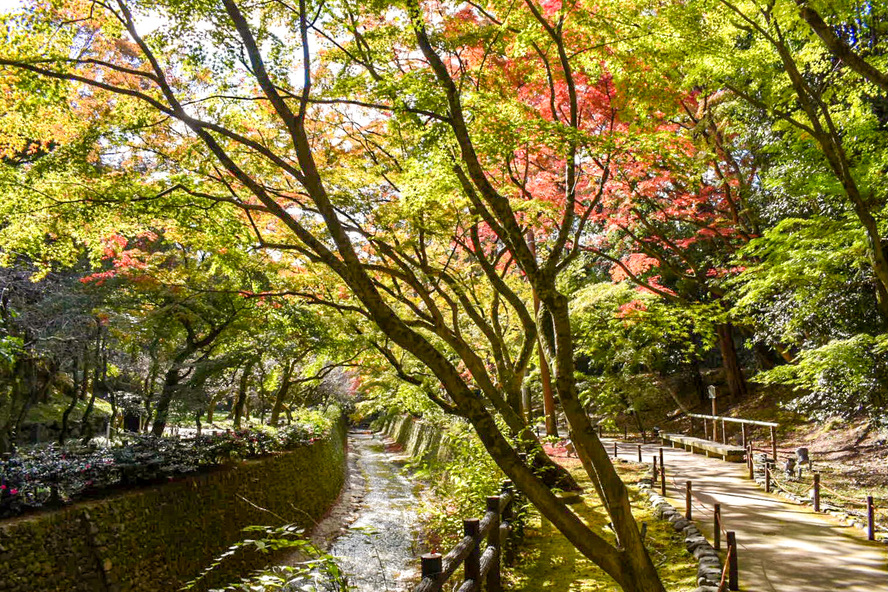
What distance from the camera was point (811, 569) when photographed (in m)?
6.18

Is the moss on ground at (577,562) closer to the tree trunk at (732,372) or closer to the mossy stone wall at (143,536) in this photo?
the mossy stone wall at (143,536)

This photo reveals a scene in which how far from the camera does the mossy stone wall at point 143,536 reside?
21.1 ft

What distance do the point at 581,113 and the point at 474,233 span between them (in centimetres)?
302

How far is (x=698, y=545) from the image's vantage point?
6.92 m

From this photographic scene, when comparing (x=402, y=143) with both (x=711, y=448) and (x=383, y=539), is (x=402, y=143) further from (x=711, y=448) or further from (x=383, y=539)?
(x=711, y=448)

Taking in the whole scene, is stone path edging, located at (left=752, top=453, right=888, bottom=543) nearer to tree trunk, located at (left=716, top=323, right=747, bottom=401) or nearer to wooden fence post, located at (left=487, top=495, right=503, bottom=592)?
wooden fence post, located at (left=487, top=495, right=503, bottom=592)

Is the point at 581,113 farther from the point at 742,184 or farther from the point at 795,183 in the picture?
the point at 742,184

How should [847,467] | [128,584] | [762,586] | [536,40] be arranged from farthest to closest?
1. [847,467]
2. [128,584]
3. [536,40]
4. [762,586]

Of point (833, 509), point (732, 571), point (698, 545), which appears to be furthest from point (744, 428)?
point (732, 571)

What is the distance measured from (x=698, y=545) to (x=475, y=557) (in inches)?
145

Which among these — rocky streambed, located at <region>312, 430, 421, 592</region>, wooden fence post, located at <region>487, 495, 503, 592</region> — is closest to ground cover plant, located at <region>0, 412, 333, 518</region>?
rocky streambed, located at <region>312, 430, 421, 592</region>

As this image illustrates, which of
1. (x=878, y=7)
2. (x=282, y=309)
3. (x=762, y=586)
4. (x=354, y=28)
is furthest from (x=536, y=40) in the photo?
(x=282, y=309)

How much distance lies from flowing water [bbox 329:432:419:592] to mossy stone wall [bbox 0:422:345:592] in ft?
5.77

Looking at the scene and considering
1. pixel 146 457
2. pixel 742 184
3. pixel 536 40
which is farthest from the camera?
pixel 742 184
